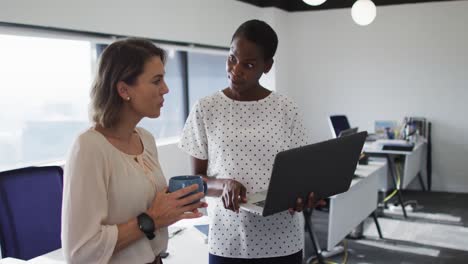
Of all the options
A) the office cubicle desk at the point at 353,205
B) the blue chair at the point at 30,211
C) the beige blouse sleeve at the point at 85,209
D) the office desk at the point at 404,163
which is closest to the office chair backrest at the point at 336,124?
the office desk at the point at 404,163

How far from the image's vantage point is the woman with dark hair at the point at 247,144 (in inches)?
59.2

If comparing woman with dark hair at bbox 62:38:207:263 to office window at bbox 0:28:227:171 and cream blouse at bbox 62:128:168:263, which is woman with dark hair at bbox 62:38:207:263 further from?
office window at bbox 0:28:227:171

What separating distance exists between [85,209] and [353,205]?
300 centimetres

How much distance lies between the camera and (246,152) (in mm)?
1504

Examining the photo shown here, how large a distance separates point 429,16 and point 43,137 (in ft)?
16.2

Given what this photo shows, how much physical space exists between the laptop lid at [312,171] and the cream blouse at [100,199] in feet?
1.14

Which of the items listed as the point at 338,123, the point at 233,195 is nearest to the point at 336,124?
the point at 338,123

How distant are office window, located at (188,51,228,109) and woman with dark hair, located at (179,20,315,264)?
4062 millimetres

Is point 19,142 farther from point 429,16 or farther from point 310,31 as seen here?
point 429,16

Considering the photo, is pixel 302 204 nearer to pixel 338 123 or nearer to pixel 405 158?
pixel 405 158

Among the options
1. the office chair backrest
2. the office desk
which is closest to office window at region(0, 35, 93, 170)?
the office chair backrest

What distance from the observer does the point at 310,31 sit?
690 centimetres

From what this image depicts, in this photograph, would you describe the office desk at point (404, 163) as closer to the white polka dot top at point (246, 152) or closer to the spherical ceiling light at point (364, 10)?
the spherical ceiling light at point (364, 10)

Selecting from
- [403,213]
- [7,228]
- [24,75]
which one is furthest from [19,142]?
[403,213]
